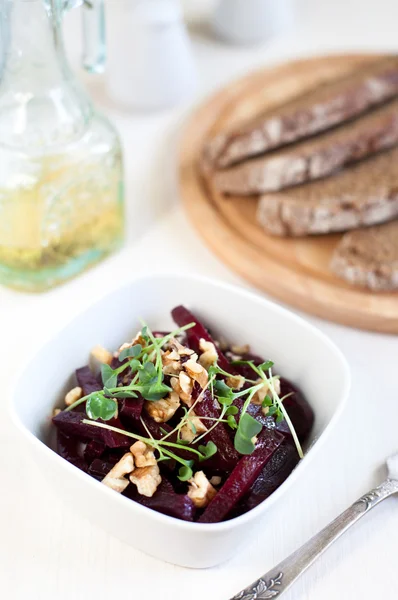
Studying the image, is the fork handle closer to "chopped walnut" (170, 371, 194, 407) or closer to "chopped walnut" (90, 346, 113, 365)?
"chopped walnut" (170, 371, 194, 407)

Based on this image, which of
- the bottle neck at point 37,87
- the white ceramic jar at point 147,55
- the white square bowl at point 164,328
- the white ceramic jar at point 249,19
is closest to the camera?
the white square bowl at point 164,328

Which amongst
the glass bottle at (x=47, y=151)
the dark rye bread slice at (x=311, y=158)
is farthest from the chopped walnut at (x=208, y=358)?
the dark rye bread slice at (x=311, y=158)

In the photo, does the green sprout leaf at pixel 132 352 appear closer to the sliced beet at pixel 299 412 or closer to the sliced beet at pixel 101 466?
the sliced beet at pixel 101 466

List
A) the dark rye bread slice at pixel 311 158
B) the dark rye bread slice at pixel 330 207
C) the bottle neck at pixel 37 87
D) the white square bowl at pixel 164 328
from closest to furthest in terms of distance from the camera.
Answer: the white square bowl at pixel 164 328 → the bottle neck at pixel 37 87 → the dark rye bread slice at pixel 330 207 → the dark rye bread slice at pixel 311 158

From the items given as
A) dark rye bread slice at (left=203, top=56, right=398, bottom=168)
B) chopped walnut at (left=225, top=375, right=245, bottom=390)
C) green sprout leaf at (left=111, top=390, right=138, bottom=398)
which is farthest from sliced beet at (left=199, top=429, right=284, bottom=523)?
dark rye bread slice at (left=203, top=56, right=398, bottom=168)

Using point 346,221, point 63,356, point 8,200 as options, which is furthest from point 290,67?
point 63,356

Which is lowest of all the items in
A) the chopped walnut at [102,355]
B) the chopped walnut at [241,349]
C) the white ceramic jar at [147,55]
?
the chopped walnut at [241,349]

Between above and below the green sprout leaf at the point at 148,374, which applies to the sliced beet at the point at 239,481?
below
